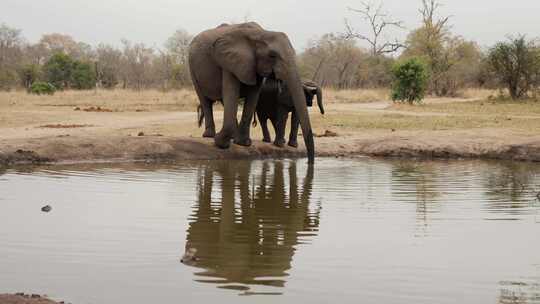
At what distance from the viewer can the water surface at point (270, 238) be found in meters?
4.58

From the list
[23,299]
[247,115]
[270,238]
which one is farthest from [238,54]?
[23,299]

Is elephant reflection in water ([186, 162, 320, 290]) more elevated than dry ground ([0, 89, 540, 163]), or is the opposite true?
dry ground ([0, 89, 540, 163])

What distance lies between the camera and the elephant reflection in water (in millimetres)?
4977

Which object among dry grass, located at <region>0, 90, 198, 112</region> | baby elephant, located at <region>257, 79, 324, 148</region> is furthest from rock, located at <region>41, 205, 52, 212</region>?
dry grass, located at <region>0, 90, 198, 112</region>

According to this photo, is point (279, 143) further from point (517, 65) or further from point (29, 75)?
point (29, 75)

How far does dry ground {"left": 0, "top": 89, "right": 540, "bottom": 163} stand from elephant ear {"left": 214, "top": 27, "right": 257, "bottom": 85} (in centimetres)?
135

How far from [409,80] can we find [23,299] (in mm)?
27482

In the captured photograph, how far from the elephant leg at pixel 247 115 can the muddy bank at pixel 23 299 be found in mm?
9116

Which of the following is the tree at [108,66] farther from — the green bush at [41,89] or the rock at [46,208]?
the rock at [46,208]

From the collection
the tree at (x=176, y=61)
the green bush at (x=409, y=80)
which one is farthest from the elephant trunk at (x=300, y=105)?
the tree at (x=176, y=61)

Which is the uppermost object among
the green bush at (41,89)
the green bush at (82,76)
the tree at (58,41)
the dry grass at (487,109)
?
the tree at (58,41)

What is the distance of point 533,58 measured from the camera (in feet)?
109

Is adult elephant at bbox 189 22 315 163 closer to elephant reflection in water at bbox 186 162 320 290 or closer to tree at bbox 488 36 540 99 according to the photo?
elephant reflection in water at bbox 186 162 320 290

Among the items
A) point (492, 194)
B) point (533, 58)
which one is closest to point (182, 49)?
point (533, 58)
